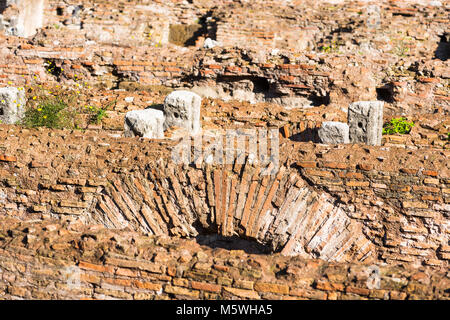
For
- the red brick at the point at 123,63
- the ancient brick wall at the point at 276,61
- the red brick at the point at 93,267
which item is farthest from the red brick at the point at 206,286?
the red brick at the point at 123,63

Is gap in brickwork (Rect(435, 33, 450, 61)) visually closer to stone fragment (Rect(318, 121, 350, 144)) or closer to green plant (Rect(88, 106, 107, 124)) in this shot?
stone fragment (Rect(318, 121, 350, 144))

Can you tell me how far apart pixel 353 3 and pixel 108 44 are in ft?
18.5

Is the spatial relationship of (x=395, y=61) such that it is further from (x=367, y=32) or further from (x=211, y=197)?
(x=211, y=197)

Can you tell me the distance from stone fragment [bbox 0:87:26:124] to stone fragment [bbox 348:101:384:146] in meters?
4.40

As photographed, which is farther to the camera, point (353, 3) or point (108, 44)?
point (353, 3)

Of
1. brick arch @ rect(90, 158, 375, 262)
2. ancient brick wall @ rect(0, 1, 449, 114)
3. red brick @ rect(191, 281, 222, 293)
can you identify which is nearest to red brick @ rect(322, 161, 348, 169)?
brick arch @ rect(90, 158, 375, 262)

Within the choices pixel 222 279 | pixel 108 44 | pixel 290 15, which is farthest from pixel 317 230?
pixel 290 15

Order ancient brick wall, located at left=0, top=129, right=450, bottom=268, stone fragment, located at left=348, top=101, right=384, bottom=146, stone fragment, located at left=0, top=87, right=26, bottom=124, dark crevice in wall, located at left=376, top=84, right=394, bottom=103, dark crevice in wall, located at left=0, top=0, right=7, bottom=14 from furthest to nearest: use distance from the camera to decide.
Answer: dark crevice in wall, located at left=0, top=0, right=7, bottom=14 → dark crevice in wall, located at left=376, top=84, right=394, bottom=103 → stone fragment, located at left=0, top=87, right=26, bottom=124 → stone fragment, located at left=348, top=101, right=384, bottom=146 → ancient brick wall, located at left=0, top=129, right=450, bottom=268

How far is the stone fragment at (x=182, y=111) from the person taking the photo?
6309 mm

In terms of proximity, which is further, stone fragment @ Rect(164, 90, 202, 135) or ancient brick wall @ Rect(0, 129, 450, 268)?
stone fragment @ Rect(164, 90, 202, 135)

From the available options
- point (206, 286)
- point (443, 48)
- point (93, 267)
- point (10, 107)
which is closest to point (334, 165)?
point (206, 286)

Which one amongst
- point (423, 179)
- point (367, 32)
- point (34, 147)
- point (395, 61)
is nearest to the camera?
point (423, 179)

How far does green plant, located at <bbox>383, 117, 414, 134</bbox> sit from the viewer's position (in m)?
6.58

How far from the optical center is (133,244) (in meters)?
3.82
